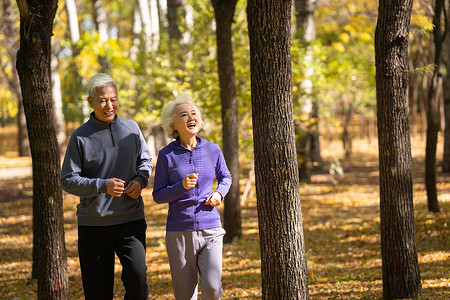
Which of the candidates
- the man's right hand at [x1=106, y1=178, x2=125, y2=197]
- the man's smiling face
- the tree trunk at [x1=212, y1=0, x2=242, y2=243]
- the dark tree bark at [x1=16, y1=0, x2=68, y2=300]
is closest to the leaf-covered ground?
the tree trunk at [x1=212, y1=0, x2=242, y2=243]

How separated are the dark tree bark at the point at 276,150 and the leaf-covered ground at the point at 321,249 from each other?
2.19 metres

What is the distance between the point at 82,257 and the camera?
4273 mm

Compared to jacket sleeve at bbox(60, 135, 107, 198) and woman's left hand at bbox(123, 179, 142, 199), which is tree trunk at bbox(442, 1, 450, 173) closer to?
woman's left hand at bbox(123, 179, 142, 199)

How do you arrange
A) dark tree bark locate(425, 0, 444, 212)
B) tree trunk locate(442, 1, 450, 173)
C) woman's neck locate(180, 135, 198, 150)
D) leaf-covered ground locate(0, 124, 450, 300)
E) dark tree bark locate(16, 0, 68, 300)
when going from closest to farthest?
1. woman's neck locate(180, 135, 198, 150)
2. dark tree bark locate(16, 0, 68, 300)
3. leaf-covered ground locate(0, 124, 450, 300)
4. dark tree bark locate(425, 0, 444, 212)
5. tree trunk locate(442, 1, 450, 173)

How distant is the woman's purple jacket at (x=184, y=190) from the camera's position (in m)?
4.21

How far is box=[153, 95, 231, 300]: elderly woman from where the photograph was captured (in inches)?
166

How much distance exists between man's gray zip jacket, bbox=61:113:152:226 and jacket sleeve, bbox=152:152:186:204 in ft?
0.34

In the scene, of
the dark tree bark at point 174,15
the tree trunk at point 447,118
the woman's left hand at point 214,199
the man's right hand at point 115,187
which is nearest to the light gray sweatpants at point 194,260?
the woman's left hand at point 214,199

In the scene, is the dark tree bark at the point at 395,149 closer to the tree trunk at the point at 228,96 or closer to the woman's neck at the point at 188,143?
the woman's neck at the point at 188,143

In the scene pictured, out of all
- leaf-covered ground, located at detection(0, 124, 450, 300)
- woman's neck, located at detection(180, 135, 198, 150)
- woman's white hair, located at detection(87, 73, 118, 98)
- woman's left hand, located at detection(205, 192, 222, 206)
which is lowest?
leaf-covered ground, located at detection(0, 124, 450, 300)

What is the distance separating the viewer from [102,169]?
4199 millimetres

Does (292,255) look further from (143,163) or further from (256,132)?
(143,163)

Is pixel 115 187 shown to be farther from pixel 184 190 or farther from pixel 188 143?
pixel 188 143

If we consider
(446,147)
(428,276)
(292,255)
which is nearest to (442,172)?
(446,147)
